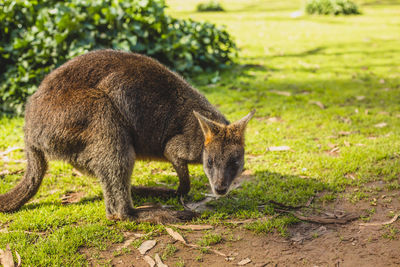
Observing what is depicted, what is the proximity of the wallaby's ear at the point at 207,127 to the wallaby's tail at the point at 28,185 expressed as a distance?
1.67 meters

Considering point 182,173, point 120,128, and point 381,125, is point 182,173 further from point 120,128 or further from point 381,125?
point 381,125

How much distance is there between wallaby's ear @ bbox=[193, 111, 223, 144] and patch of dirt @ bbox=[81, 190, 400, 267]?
0.92 m

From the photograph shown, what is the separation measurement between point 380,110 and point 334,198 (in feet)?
10.7

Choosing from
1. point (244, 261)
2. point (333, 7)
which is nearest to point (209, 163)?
Result: point (244, 261)

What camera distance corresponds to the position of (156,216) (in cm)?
379

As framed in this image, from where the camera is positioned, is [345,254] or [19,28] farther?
[19,28]

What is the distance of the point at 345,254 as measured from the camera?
3.18 m

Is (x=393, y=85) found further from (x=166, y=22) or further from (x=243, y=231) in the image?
(x=243, y=231)

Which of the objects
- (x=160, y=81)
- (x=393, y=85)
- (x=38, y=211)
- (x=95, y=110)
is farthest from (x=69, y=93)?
(x=393, y=85)

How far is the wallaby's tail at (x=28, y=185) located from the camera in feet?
12.6

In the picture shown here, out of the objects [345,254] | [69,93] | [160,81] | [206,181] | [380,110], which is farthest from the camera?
[380,110]

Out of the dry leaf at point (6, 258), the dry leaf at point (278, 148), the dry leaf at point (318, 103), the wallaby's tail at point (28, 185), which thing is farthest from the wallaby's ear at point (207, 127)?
the dry leaf at point (318, 103)

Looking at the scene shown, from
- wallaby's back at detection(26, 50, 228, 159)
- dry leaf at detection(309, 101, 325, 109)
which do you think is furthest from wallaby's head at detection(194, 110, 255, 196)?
dry leaf at detection(309, 101, 325, 109)

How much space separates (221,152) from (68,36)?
15.8ft
